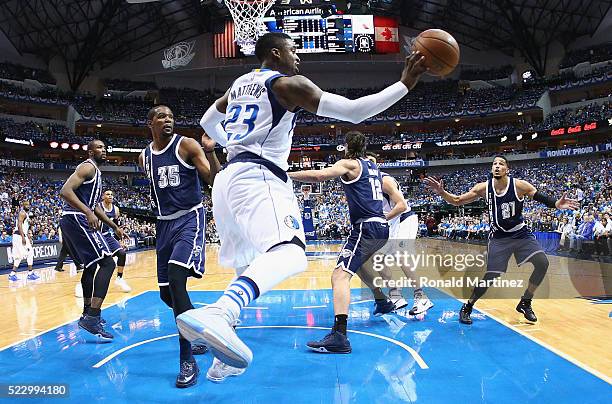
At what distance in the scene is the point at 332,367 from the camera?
3.84 metres

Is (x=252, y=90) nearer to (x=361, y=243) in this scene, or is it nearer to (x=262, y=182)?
(x=262, y=182)

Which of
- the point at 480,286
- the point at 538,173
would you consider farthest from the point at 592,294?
the point at 538,173

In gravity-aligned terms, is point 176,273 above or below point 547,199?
below

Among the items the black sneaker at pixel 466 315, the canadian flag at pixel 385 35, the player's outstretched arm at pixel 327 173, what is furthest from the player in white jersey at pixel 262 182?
the canadian flag at pixel 385 35

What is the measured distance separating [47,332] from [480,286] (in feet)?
16.1

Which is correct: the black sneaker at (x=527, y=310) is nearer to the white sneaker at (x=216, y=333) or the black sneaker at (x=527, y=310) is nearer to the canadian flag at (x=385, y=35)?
the white sneaker at (x=216, y=333)

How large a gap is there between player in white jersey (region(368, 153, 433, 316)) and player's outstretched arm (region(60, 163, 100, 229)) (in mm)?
3191

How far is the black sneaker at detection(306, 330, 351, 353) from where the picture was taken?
429 cm

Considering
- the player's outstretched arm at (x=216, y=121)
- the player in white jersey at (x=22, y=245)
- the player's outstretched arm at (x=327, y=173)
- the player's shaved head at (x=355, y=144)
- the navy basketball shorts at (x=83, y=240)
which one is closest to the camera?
the player's outstretched arm at (x=216, y=121)

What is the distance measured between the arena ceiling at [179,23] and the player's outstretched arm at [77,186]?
27.8 metres

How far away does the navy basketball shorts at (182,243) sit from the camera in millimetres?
3748

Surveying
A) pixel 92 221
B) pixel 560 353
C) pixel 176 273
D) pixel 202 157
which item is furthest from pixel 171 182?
Answer: pixel 560 353

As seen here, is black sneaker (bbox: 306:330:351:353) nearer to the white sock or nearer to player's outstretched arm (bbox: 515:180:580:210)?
the white sock

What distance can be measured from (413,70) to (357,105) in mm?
461
